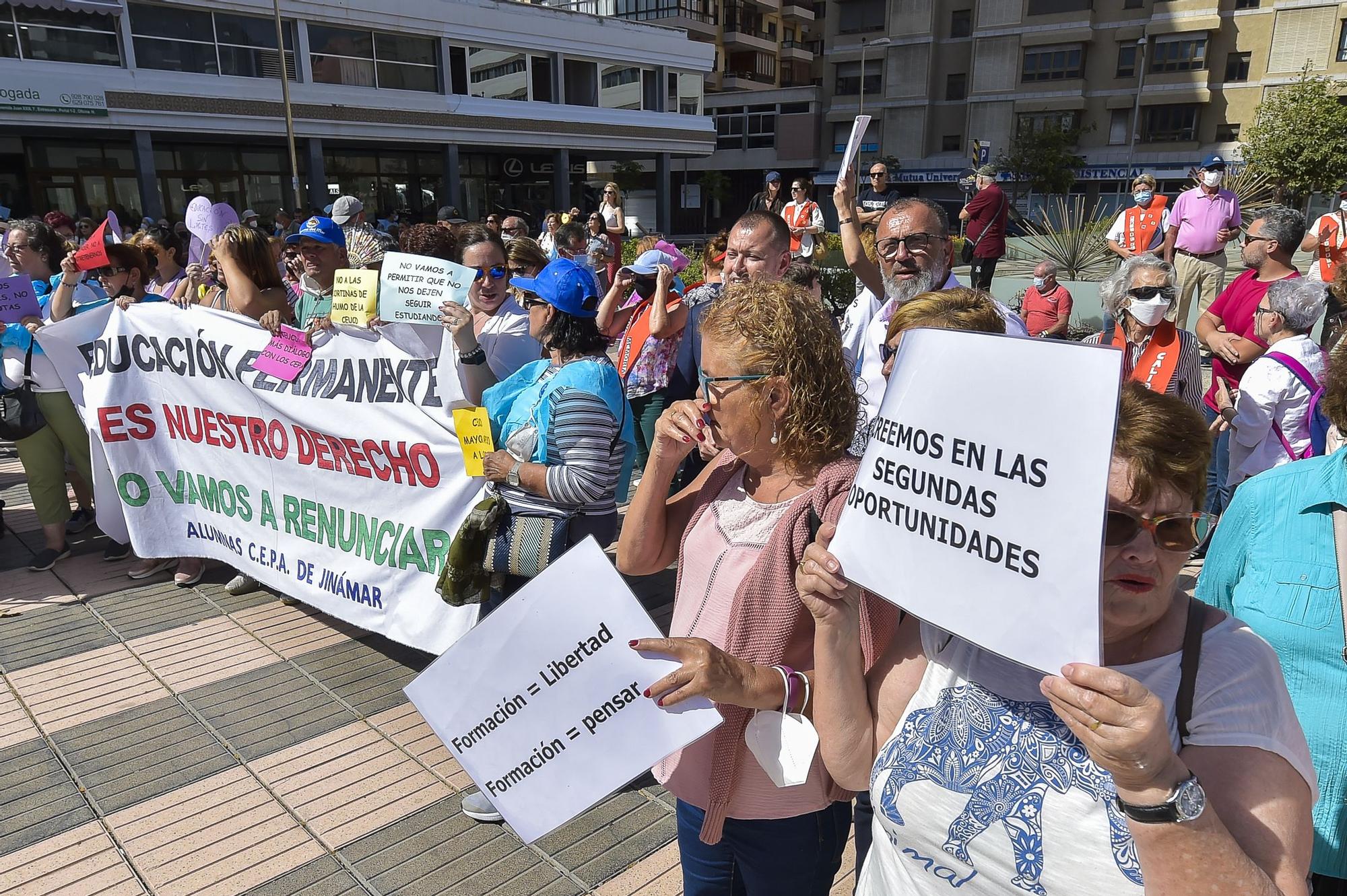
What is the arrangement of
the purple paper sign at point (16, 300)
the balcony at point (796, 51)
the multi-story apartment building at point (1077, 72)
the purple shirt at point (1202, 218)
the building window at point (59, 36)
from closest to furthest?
1. the purple paper sign at point (16, 300)
2. the purple shirt at point (1202, 218)
3. the building window at point (59, 36)
4. the multi-story apartment building at point (1077, 72)
5. the balcony at point (796, 51)

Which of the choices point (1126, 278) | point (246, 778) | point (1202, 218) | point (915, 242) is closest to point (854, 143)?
point (915, 242)

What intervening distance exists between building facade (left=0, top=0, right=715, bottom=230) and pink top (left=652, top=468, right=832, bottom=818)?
89.6 feet

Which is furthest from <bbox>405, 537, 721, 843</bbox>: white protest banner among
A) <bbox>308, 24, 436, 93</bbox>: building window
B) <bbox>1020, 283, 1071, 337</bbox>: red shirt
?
<bbox>308, 24, 436, 93</bbox>: building window

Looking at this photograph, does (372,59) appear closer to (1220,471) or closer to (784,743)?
(1220,471)

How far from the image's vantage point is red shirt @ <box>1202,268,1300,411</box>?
5.12 m

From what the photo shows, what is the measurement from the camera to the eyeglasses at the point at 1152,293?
4.45 m

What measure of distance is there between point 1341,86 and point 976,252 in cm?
3836

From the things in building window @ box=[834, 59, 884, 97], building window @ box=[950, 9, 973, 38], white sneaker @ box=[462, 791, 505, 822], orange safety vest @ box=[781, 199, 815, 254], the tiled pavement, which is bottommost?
the tiled pavement

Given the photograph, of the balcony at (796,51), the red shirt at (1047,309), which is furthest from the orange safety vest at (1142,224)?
the balcony at (796,51)

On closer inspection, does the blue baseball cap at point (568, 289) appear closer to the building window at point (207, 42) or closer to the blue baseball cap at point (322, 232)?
the blue baseball cap at point (322, 232)

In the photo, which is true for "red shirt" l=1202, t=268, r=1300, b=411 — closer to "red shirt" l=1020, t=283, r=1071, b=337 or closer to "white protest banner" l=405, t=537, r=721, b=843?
"red shirt" l=1020, t=283, r=1071, b=337

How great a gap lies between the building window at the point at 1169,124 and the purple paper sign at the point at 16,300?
5080 centimetres

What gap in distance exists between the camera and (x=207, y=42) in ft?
85.5

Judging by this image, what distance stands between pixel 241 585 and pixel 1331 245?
990cm
